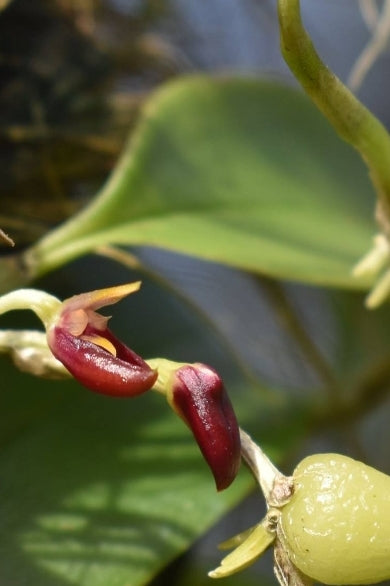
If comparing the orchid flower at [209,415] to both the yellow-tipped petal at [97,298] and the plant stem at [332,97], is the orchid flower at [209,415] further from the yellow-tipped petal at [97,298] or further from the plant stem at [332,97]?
the plant stem at [332,97]

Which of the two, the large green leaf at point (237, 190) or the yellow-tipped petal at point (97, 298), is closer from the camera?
the yellow-tipped petal at point (97, 298)

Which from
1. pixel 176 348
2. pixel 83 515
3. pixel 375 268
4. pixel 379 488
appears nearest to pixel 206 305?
pixel 176 348

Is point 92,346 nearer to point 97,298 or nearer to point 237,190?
point 97,298

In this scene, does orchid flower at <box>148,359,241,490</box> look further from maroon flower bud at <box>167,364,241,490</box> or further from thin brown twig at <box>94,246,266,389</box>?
thin brown twig at <box>94,246,266,389</box>

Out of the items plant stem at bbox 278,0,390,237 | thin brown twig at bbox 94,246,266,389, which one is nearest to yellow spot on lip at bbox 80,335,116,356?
plant stem at bbox 278,0,390,237

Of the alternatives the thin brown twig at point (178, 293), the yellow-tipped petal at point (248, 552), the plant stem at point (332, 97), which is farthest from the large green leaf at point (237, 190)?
the yellow-tipped petal at point (248, 552)

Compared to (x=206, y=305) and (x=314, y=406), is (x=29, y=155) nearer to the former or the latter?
(x=206, y=305)

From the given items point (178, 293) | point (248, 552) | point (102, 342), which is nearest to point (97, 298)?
point (102, 342)
